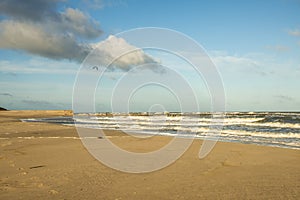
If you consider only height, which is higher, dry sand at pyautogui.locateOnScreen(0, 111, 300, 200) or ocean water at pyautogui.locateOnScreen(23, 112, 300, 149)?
ocean water at pyautogui.locateOnScreen(23, 112, 300, 149)

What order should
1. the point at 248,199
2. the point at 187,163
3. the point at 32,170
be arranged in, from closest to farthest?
the point at 248,199 < the point at 32,170 < the point at 187,163

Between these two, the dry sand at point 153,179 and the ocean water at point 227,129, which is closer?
the dry sand at point 153,179

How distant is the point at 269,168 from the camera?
9000 mm

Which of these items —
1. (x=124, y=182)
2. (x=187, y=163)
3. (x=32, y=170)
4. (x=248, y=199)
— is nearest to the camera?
(x=248, y=199)

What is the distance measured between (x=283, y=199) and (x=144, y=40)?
726 centimetres

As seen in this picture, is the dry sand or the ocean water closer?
the dry sand

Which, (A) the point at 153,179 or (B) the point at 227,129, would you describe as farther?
(B) the point at 227,129

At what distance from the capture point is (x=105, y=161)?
9.85 meters

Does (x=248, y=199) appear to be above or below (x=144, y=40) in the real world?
below

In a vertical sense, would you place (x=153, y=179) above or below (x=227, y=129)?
below

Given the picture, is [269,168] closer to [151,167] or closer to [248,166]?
[248,166]

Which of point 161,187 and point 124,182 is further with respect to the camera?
point 124,182

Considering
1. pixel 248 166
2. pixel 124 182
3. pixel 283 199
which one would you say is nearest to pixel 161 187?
pixel 124 182

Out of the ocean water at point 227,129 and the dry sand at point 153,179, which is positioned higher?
the ocean water at point 227,129
